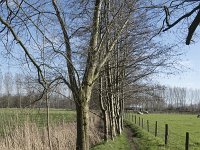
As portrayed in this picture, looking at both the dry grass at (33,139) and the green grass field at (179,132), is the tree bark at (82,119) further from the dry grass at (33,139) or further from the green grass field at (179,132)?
the green grass field at (179,132)

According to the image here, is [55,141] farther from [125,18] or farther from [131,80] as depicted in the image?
[131,80]

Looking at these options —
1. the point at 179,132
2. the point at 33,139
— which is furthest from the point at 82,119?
the point at 179,132

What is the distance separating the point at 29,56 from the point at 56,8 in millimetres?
3234

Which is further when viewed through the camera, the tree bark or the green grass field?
the green grass field

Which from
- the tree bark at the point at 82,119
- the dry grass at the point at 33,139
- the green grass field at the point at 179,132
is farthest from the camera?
the green grass field at the point at 179,132

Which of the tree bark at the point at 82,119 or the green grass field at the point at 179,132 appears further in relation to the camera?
the green grass field at the point at 179,132

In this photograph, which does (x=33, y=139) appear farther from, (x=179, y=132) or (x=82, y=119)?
(x=179, y=132)

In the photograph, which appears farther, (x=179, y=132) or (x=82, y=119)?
(x=179, y=132)

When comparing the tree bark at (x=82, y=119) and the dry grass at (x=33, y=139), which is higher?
the tree bark at (x=82, y=119)

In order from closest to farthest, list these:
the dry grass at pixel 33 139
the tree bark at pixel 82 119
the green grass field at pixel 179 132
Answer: the tree bark at pixel 82 119, the dry grass at pixel 33 139, the green grass field at pixel 179 132

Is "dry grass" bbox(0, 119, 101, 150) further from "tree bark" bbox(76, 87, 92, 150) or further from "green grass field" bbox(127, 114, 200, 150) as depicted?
"green grass field" bbox(127, 114, 200, 150)

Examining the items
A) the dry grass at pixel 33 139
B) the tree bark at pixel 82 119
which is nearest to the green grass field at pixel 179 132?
the dry grass at pixel 33 139

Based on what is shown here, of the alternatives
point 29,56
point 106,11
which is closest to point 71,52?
point 106,11

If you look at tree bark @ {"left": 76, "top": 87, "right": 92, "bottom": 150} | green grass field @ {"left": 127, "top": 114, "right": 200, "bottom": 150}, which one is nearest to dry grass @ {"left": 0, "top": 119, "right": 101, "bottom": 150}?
tree bark @ {"left": 76, "top": 87, "right": 92, "bottom": 150}
